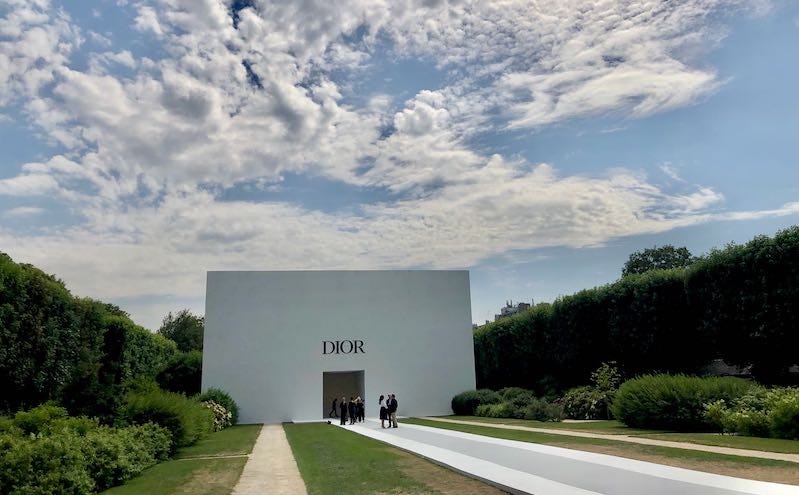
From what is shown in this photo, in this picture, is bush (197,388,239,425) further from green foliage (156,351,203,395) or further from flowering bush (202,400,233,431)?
green foliage (156,351,203,395)

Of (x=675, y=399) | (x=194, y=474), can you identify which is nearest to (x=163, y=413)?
(x=194, y=474)

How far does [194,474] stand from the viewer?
1086cm

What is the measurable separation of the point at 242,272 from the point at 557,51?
18.6m

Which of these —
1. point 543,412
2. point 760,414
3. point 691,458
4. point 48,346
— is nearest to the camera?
point 691,458

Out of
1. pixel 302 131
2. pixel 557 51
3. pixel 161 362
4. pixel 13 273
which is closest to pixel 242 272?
pixel 161 362

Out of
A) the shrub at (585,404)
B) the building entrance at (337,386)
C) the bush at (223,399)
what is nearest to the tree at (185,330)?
the building entrance at (337,386)

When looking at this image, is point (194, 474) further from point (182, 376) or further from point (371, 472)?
point (182, 376)

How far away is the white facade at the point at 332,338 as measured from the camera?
27.5m

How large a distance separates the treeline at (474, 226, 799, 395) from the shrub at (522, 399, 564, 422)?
10.8 feet

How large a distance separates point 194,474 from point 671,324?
53.6 ft

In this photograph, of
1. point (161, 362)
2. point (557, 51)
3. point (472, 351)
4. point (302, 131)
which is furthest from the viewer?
point (472, 351)

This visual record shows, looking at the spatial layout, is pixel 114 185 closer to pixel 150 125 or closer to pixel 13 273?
pixel 150 125

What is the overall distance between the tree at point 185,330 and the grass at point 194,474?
45460 mm

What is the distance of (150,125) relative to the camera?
47.2 ft
